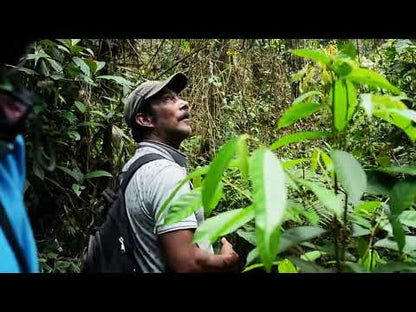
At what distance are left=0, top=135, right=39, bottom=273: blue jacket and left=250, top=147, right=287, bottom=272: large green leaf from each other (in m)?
0.31

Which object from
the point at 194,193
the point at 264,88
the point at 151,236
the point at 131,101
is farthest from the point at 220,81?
the point at 194,193

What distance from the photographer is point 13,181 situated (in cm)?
63

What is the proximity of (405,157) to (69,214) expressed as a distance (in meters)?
1.40

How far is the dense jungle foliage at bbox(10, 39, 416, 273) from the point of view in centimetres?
62

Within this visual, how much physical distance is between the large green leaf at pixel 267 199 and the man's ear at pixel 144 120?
0.84 metres

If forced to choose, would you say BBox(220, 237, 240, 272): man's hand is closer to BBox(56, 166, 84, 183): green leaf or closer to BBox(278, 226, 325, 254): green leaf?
BBox(278, 226, 325, 254): green leaf

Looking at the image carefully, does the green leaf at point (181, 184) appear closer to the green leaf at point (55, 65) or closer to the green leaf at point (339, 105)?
the green leaf at point (339, 105)

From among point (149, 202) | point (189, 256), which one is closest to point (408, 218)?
point (189, 256)

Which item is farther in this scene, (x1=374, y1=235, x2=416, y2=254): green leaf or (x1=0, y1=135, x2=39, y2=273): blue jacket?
(x1=374, y1=235, x2=416, y2=254): green leaf

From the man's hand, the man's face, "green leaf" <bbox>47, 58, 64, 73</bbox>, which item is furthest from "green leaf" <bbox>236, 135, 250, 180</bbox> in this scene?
"green leaf" <bbox>47, 58, 64, 73</bbox>

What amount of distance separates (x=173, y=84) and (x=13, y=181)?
2.63ft

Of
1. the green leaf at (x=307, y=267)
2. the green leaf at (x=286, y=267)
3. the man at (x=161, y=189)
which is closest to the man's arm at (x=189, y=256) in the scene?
the man at (x=161, y=189)
